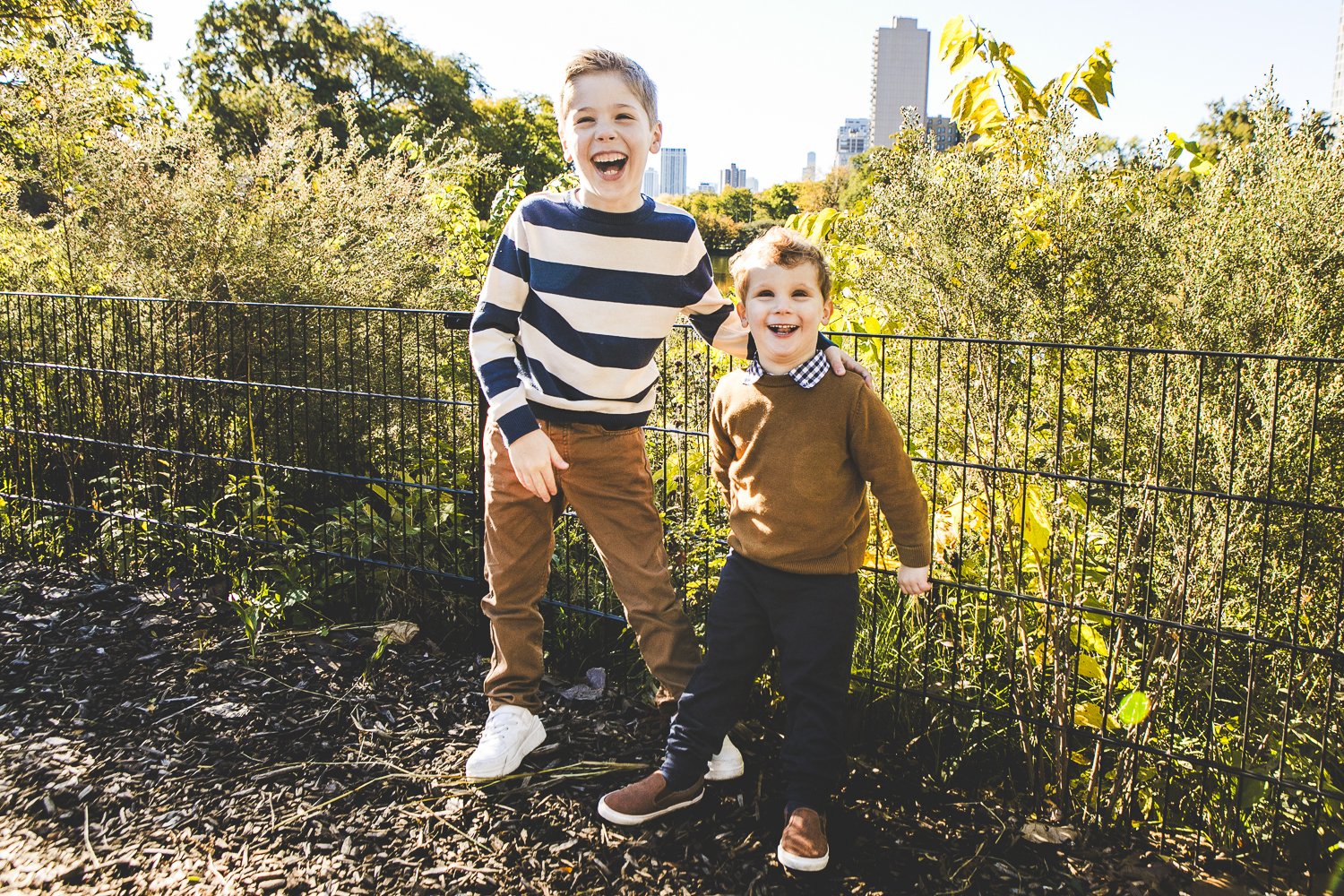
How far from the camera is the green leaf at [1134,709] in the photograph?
2.39 m

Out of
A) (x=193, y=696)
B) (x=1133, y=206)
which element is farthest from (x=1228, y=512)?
(x=193, y=696)

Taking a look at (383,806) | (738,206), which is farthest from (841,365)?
(738,206)

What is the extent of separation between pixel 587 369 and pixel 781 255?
0.60 metres

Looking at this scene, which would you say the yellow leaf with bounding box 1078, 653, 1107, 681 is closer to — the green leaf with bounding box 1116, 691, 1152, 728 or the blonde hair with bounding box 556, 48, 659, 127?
the green leaf with bounding box 1116, 691, 1152, 728

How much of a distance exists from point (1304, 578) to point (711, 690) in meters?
1.39

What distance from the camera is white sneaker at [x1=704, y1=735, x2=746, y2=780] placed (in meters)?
2.70

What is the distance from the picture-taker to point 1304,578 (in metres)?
2.25

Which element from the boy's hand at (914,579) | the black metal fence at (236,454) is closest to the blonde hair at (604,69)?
the boy's hand at (914,579)

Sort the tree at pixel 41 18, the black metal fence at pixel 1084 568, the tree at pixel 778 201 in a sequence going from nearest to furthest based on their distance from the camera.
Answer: the black metal fence at pixel 1084 568 < the tree at pixel 41 18 < the tree at pixel 778 201

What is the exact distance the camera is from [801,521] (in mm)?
2350

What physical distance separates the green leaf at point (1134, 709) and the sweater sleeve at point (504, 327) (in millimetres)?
1618

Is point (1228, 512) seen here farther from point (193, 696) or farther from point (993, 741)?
point (193, 696)

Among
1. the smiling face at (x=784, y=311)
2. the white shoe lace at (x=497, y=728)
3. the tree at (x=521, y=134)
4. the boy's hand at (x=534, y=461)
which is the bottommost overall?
the white shoe lace at (x=497, y=728)

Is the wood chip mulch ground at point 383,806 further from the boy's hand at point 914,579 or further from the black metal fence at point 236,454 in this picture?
the boy's hand at point 914,579
